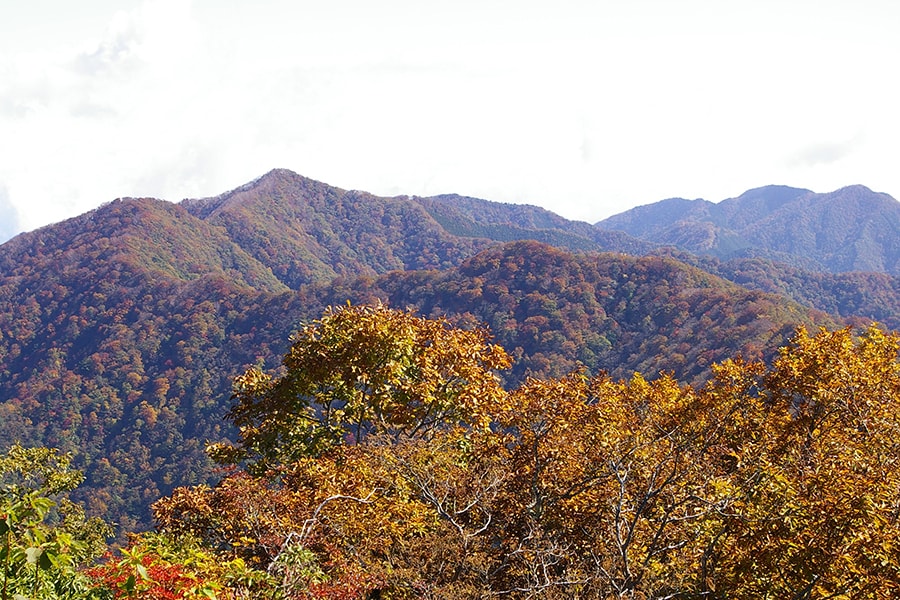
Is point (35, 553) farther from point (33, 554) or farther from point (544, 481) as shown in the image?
point (544, 481)

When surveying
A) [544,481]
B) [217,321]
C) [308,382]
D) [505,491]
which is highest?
[217,321]

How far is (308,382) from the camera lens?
43.8 ft

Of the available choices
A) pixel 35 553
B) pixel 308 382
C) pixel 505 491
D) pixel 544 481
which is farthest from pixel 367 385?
pixel 35 553

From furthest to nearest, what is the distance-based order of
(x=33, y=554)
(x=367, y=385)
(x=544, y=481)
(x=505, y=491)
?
(x=367, y=385)
(x=505, y=491)
(x=544, y=481)
(x=33, y=554)

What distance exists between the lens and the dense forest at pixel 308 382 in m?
7.94

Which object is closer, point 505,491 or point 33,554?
point 33,554

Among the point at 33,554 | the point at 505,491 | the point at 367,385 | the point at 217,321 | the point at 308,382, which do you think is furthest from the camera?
the point at 217,321

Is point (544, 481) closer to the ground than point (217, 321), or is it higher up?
closer to the ground

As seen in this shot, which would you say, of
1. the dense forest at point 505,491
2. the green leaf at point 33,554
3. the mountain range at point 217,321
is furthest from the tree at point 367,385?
the mountain range at point 217,321

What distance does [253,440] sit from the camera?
1362cm

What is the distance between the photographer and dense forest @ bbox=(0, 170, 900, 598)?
7.94 meters

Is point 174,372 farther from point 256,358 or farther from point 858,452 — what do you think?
point 858,452

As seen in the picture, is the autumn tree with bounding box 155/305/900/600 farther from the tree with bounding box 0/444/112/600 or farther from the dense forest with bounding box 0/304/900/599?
the tree with bounding box 0/444/112/600

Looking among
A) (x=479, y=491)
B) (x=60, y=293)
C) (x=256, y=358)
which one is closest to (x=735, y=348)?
(x=479, y=491)
